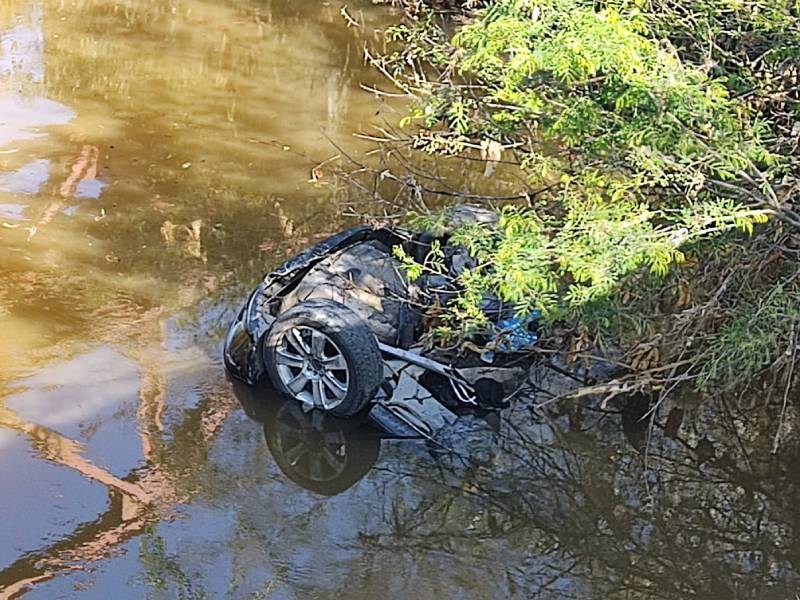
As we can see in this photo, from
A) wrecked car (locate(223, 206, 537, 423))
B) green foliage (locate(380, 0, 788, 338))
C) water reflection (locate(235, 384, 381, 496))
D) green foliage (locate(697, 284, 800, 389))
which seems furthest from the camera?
wrecked car (locate(223, 206, 537, 423))

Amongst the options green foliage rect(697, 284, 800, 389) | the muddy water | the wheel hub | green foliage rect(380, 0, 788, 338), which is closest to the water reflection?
the muddy water

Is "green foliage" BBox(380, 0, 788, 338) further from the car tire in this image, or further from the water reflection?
the water reflection

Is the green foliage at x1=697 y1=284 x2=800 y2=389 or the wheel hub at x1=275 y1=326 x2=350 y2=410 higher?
the green foliage at x1=697 y1=284 x2=800 y2=389

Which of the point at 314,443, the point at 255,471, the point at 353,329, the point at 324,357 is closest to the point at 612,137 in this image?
the point at 353,329

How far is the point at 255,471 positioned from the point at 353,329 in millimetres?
981

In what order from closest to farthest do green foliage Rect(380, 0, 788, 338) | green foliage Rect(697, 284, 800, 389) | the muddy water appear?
green foliage Rect(380, 0, 788, 338) → green foliage Rect(697, 284, 800, 389) → the muddy water

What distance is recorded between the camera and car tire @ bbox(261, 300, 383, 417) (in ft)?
19.7

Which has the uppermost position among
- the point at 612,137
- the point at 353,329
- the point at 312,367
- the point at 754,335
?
the point at 612,137

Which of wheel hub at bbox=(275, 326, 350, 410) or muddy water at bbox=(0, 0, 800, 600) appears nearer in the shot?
muddy water at bbox=(0, 0, 800, 600)

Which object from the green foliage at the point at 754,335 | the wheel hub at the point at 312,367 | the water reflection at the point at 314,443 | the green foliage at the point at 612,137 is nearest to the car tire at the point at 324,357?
the wheel hub at the point at 312,367

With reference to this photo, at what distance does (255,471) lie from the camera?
5914 millimetres

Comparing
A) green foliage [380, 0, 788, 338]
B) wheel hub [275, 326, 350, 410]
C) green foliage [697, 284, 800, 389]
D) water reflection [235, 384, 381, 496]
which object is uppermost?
green foliage [380, 0, 788, 338]

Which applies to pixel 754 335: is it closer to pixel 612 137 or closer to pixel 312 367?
pixel 612 137

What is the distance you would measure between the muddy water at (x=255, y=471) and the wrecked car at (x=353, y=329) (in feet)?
0.78
